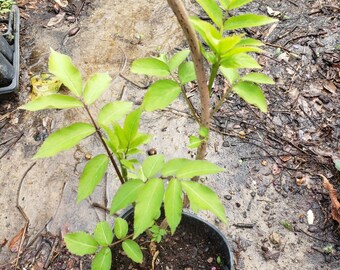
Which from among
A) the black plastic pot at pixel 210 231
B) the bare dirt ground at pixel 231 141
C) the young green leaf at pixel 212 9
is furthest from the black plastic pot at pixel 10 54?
the young green leaf at pixel 212 9

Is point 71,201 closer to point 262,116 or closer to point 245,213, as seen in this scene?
point 245,213

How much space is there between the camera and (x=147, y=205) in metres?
1.02

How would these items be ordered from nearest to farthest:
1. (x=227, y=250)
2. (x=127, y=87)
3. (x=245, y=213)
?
(x=227, y=250) → (x=245, y=213) → (x=127, y=87)

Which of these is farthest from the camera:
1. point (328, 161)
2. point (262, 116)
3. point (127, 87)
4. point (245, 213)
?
point (127, 87)

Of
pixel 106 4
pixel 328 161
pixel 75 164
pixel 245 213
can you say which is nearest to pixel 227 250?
pixel 245 213

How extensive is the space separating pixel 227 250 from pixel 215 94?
1303 millimetres

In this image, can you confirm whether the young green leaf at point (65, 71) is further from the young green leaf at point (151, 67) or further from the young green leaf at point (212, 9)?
the young green leaf at point (212, 9)

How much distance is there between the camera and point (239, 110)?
2600 mm

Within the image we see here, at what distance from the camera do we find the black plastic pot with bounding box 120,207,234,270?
1.66 meters

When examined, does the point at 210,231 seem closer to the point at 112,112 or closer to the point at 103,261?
the point at 103,261

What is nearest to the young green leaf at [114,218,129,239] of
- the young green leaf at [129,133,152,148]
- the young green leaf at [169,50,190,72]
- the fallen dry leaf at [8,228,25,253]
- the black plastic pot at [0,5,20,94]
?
the young green leaf at [129,133,152,148]

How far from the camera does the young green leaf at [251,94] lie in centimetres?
118

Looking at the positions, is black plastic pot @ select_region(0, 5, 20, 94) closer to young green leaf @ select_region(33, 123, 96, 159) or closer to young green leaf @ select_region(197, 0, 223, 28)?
young green leaf @ select_region(33, 123, 96, 159)

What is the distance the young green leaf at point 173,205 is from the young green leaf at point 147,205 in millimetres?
23
